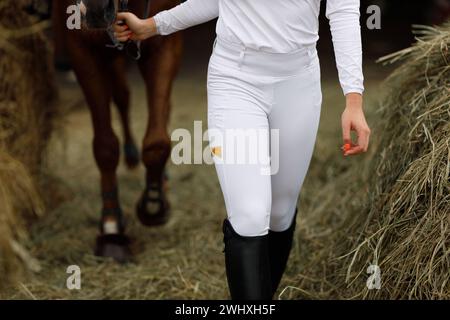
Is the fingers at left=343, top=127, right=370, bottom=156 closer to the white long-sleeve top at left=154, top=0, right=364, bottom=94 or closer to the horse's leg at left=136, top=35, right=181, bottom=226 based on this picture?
the white long-sleeve top at left=154, top=0, right=364, bottom=94

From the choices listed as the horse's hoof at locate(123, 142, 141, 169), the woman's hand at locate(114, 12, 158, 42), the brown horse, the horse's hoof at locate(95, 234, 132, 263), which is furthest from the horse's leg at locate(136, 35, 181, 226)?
the horse's hoof at locate(123, 142, 141, 169)

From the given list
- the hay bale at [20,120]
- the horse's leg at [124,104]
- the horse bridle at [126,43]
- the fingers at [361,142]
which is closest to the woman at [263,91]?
the fingers at [361,142]

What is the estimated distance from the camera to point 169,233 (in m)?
4.29

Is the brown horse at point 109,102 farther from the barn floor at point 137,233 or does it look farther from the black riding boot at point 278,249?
the black riding boot at point 278,249

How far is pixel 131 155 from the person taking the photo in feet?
16.6

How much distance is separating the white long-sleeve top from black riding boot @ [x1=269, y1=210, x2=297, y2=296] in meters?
0.71

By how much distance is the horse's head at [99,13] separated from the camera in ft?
8.64

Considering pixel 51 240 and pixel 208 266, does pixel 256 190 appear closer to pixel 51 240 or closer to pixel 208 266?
pixel 208 266

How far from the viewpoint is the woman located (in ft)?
7.90

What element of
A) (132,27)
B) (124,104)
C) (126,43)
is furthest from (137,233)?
(132,27)

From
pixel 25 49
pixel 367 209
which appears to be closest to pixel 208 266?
pixel 367 209

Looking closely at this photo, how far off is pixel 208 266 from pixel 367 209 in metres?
0.84

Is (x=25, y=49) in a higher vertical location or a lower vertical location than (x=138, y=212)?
higher

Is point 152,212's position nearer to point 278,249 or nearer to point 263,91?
point 278,249
